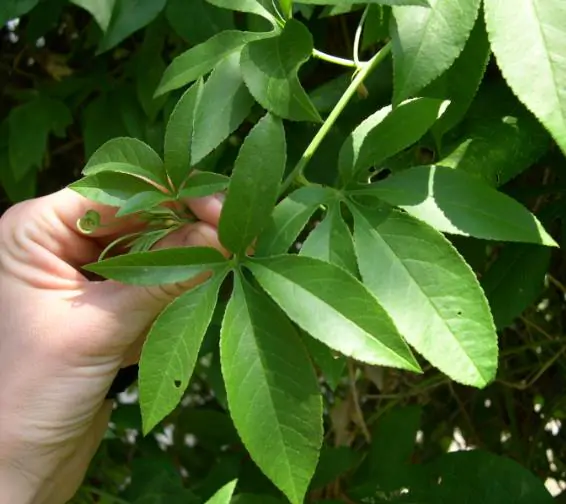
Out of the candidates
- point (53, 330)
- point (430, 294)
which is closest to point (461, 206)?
point (430, 294)

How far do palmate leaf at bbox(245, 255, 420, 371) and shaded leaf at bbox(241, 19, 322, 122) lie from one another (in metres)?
0.11

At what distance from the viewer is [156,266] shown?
1.68 ft

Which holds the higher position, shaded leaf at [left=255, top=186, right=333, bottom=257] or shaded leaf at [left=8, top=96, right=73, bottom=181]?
shaded leaf at [left=255, top=186, right=333, bottom=257]

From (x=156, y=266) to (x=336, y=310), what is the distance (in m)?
0.12

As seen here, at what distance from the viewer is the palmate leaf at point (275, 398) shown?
48 centimetres

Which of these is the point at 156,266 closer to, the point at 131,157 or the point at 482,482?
the point at 131,157

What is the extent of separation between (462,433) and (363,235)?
707mm

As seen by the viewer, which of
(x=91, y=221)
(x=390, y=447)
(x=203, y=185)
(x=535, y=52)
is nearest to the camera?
(x=535, y=52)

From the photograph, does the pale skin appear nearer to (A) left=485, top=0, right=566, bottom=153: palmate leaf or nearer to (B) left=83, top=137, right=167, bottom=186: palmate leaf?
(B) left=83, top=137, right=167, bottom=186: palmate leaf

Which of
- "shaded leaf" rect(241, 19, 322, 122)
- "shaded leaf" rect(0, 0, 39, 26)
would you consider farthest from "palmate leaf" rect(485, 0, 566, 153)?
"shaded leaf" rect(0, 0, 39, 26)

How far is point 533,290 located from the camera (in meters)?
0.68

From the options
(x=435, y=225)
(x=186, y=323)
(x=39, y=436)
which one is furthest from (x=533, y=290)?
(x=39, y=436)

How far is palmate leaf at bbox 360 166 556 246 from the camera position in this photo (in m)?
0.49

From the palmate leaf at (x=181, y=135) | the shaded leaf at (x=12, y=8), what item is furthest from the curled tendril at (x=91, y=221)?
the shaded leaf at (x=12, y=8)
